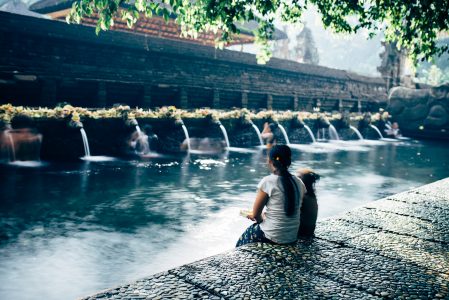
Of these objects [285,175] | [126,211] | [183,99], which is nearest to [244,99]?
[183,99]

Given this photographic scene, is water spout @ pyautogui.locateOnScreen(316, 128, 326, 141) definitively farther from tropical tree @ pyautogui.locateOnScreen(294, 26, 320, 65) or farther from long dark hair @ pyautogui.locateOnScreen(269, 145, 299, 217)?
tropical tree @ pyautogui.locateOnScreen(294, 26, 320, 65)

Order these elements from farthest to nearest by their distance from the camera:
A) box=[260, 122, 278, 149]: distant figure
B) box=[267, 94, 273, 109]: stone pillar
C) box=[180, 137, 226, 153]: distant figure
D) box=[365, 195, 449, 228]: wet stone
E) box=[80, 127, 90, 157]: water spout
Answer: box=[267, 94, 273, 109]: stone pillar → box=[260, 122, 278, 149]: distant figure → box=[180, 137, 226, 153]: distant figure → box=[80, 127, 90, 157]: water spout → box=[365, 195, 449, 228]: wet stone

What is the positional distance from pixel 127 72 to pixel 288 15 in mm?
11689

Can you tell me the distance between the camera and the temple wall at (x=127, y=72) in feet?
50.8

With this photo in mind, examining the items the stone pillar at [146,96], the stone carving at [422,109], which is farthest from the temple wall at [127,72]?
the stone carving at [422,109]

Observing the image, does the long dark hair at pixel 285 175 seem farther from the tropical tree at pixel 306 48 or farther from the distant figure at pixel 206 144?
the tropical tree at pixel 306 48

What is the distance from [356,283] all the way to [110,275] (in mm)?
2930

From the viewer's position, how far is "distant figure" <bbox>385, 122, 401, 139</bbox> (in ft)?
94.5

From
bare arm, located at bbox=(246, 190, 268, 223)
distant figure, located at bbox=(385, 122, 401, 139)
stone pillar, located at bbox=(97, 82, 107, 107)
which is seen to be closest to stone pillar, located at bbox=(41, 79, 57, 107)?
stone pillar, located at bbox=(97, 82, 107, 107)

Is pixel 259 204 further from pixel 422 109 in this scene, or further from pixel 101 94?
pixel 422 109

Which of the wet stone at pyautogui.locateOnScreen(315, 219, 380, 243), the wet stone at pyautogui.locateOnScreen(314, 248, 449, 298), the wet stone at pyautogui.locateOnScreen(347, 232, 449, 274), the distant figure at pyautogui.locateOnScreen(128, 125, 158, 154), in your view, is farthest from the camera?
the distant figure at pyautogui.locateOnScreen(128, 125, 158, 154)

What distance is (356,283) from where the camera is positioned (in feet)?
10.4

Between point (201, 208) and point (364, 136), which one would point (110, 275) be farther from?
point (364, 136)

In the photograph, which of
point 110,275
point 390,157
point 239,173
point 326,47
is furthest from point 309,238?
point 326,47
